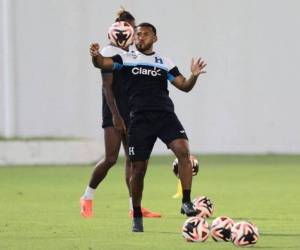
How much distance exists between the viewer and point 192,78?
11.1m

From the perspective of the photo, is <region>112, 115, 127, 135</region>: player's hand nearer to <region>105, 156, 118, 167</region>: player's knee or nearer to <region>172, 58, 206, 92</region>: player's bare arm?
<region>105, 156, 118, 167</region>: player's knee

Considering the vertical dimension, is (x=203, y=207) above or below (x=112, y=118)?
below

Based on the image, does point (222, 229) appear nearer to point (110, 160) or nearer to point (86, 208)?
point (110, 160)

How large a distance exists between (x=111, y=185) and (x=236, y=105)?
7688mm

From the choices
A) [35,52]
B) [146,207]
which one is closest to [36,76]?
[35,52]

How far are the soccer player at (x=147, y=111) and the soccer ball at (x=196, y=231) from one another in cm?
109

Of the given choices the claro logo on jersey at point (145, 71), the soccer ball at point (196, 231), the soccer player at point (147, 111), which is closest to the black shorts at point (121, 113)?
the soccer player at point (147, 111)

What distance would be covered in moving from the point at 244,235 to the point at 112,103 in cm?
306

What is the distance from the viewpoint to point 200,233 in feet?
32.7

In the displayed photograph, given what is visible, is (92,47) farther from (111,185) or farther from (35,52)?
(35,52)

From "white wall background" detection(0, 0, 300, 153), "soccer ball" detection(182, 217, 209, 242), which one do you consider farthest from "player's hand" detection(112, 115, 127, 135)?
"white wall background" detection(0, 0, 300, 153)

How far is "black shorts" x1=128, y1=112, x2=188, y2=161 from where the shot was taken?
436 inches

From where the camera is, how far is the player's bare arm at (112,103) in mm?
12203

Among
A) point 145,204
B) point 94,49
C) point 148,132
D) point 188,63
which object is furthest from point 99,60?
point 188,63
